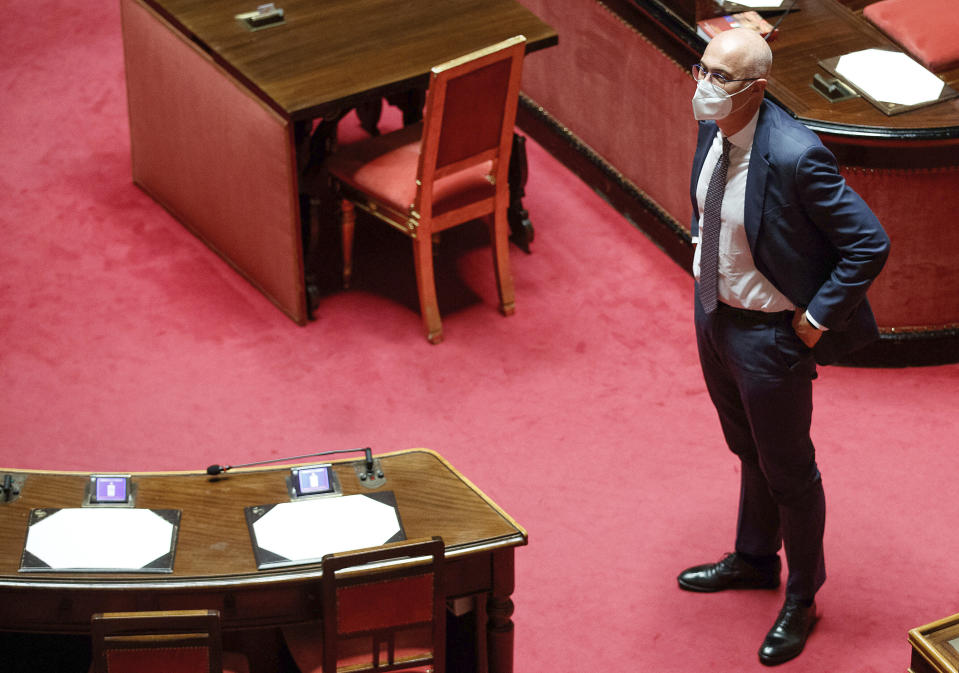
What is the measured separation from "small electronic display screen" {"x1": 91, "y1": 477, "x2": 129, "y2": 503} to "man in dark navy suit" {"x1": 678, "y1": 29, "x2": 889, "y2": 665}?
4.79ft

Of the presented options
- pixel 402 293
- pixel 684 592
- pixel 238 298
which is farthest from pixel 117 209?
pixel 684 592

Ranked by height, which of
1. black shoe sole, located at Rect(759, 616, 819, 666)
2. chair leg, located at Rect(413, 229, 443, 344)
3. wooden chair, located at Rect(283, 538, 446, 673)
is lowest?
black shoe sole, located at Rect(759, 616, 819, 666)

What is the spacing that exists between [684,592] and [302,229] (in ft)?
6.49

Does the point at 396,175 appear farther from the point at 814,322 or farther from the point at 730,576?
the point at 814,322

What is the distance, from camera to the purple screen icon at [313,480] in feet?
11.5

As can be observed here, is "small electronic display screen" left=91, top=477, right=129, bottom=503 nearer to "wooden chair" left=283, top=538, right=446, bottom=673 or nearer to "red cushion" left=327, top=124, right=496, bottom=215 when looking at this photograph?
"wooden chair" left=283, top=538, right=446, bottom=673

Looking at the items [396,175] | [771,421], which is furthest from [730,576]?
[396,175]

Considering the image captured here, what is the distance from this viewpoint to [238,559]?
329cm

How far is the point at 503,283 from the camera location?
530cm

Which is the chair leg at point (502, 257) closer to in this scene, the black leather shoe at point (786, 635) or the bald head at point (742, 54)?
the black leather shoe at point (786, 635)

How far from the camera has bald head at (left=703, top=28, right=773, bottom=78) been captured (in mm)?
3166

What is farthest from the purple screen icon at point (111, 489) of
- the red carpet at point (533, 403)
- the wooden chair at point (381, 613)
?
the red carpet at point (533, 403)

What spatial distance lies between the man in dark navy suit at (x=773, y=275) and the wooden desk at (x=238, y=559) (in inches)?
28.1

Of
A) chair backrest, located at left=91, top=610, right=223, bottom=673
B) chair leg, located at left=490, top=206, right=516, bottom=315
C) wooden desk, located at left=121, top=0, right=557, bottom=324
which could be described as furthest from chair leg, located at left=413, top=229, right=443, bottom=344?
A: chair backrest, located at left=91, top=610, right=223, bottom=673
